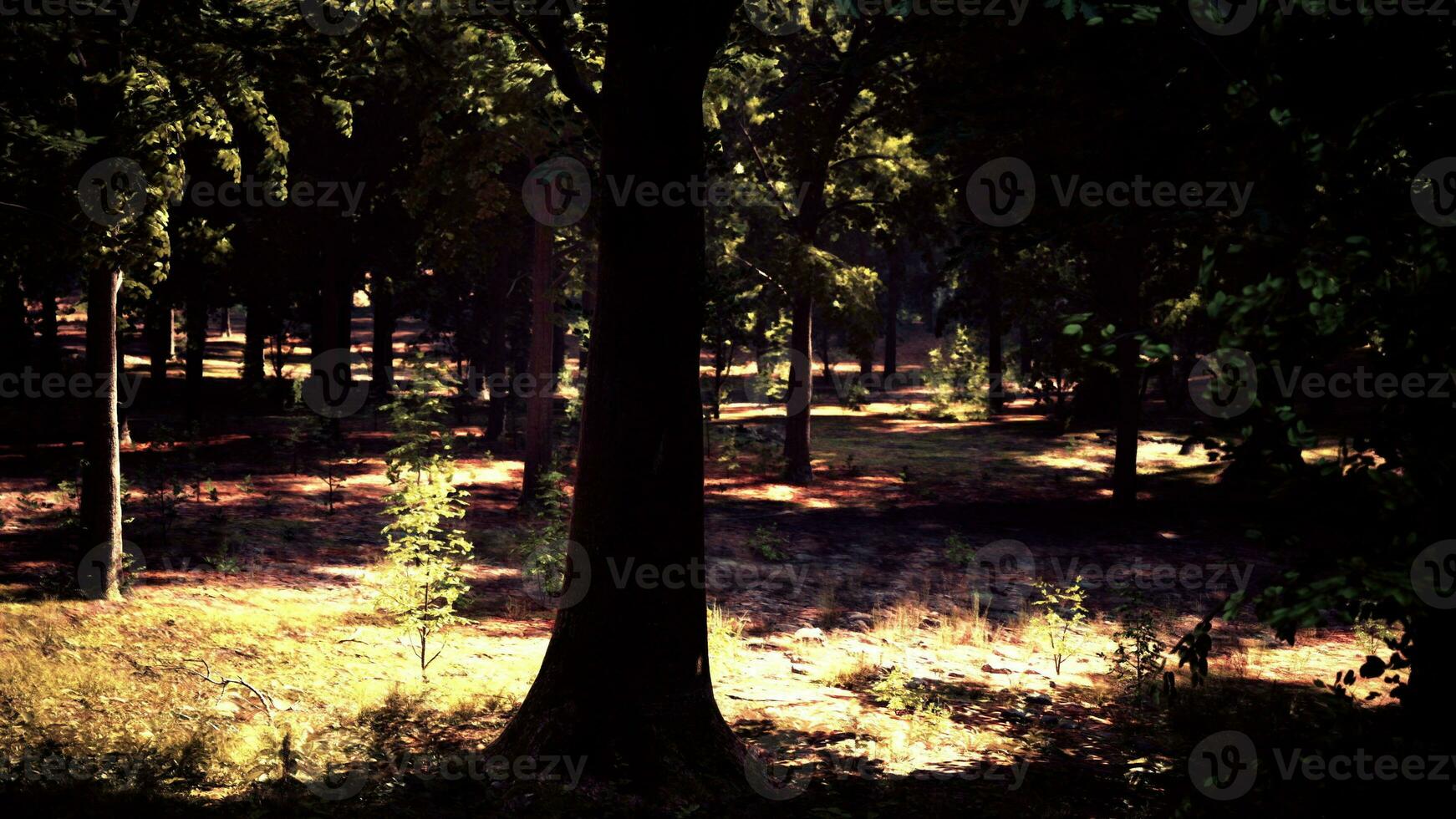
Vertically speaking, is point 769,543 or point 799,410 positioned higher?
point 799,410

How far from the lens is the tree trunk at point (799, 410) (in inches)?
843

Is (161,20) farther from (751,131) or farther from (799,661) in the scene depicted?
(751,131)

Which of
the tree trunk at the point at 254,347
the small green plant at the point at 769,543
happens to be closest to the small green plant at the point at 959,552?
the small green plant at the point at 769,543

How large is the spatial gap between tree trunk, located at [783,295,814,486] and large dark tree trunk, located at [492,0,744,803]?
14379 millimetres

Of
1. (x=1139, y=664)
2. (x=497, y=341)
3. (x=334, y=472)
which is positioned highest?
(x=497, y=341)

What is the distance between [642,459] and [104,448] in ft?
21.1

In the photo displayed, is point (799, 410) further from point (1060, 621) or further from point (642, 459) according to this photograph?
point (642, 459)

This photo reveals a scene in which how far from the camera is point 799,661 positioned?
10375 millimetres

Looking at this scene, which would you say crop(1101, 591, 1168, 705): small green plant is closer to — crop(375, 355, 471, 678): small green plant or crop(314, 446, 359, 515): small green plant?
crop(375, 355, 471, 678): small green plant

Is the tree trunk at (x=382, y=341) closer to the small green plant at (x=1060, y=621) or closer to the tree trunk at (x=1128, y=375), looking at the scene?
the tree trunk at (x=1128, y=375)

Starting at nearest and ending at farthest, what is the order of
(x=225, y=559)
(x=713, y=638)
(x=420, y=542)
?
(x=420, y=542), (x=713, y=638), (x=225, y=559)

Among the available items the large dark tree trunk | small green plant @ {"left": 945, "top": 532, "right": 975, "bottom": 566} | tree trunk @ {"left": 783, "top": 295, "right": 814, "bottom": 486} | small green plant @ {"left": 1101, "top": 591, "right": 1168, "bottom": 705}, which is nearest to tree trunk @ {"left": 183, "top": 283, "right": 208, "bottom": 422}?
tree trunk @ {"left": 783, "top": 295, "right": 814, "bottom": 486}

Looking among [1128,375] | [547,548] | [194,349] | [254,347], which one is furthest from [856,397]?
[547,548]

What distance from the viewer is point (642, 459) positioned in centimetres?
689
